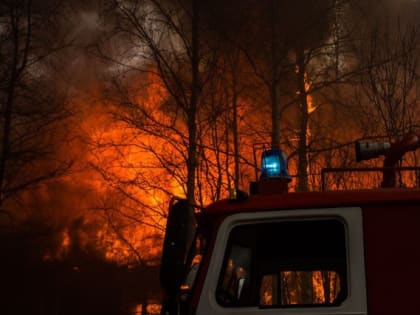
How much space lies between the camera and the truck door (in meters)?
2.41

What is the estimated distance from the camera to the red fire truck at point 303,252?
238cm

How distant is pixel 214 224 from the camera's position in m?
2.57

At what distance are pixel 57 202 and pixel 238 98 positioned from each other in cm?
1140

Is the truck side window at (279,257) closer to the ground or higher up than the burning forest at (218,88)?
closer to the ground

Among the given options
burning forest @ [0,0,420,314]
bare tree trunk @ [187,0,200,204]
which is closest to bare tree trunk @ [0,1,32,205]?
burning forest @ [0,0,420,314]

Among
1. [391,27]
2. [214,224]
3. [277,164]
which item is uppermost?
[391,27]

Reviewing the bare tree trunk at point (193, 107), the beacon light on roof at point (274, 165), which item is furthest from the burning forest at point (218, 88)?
the beacon light on roof at point (274, 165)

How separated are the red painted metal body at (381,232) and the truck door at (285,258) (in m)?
0.03

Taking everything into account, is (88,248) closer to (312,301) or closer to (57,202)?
(57,202)

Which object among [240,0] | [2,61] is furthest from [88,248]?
[240,0]

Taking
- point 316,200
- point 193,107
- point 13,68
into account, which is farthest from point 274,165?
point 13,68

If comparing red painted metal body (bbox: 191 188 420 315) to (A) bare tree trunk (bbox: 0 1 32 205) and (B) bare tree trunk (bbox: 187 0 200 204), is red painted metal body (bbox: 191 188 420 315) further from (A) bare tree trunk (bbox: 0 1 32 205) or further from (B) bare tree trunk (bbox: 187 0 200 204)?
(A) bare tree trunk (bbox: 0 1 32 205)

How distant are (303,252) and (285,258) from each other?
11 centimetres

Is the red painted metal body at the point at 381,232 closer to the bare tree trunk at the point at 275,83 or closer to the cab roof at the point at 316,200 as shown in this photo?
the cab roof at the point at 316,200
